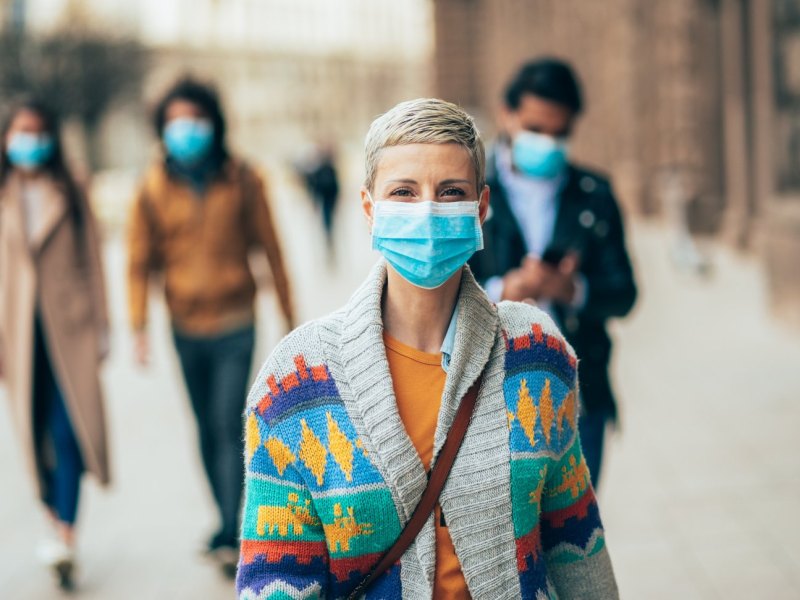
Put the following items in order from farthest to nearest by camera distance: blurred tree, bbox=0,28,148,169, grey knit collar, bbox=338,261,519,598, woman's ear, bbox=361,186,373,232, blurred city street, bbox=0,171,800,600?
blurred tree, bbox=0,28,148,169
blurred city street, bbox=0,171,800,600
woman's ear, bbox=361,186,373,232
grey knit collar, bbox=338,261,519,598

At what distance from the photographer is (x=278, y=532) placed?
196 cm

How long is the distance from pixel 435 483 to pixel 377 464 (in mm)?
106

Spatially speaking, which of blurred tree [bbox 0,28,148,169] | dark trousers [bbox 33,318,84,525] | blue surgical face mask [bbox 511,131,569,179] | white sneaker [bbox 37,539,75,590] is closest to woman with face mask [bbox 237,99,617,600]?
blue surgical face mask [bbox 511,131,569,179]

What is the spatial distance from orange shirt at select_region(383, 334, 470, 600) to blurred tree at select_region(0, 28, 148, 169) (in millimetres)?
39912

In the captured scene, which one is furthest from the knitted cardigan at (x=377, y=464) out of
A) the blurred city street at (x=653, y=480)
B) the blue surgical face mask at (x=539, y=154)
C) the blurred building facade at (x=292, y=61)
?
the blurred building facade at (x=292, y=61)

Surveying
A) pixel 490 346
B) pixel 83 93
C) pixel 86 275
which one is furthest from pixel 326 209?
pixel 83 93

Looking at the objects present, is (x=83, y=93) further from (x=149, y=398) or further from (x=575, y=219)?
(x=575, y=219)

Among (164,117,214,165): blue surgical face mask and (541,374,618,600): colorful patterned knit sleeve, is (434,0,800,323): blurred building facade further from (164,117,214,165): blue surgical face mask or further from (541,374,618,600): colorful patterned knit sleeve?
(541,374,618,600): colorful patterned knit sleeve

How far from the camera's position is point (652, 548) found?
500cm

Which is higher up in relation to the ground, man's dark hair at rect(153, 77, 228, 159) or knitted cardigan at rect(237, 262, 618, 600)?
man's dark hair at rect(153, 77, 228, 159)

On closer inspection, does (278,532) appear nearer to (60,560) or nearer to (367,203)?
(367,203)

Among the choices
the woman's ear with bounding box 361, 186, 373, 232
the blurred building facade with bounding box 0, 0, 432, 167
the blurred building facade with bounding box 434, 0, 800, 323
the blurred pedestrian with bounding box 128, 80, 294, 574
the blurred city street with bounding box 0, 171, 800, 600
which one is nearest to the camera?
the woman's ear with bounding box 361, 186, 373, 232

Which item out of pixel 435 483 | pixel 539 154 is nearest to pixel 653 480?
pixel 539 154

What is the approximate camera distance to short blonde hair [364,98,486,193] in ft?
6.29
